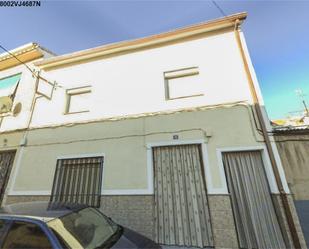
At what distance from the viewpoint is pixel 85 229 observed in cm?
270

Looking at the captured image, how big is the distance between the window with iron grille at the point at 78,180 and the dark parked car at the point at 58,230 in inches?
96.8

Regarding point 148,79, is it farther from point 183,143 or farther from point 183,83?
point 183,143

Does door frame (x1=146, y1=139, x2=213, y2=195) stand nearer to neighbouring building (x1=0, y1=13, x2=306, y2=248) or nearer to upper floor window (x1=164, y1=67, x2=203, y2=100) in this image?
neighbouring building (x1=0, y1=13, x2=306, y2=248)

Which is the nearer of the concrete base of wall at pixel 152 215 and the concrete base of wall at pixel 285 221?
the concrete base of wall at pixel 285 221

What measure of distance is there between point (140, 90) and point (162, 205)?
3.64 m

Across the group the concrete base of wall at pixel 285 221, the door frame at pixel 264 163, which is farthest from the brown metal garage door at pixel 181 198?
the concrete base of wall at pixel 285 221

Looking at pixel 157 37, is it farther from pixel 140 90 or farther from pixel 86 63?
pixel 86 63

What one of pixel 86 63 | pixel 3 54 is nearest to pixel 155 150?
pixel 86 63

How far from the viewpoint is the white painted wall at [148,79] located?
548cm

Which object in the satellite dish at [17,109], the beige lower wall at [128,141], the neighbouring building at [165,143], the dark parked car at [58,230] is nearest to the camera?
the dark parked car at [58,230]

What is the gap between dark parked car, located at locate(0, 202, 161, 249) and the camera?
236cm

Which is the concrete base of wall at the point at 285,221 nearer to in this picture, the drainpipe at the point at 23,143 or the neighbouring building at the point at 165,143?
the neighbouring building at the point at 165,143

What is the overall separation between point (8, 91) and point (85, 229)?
26.7 feet

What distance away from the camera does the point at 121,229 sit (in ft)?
10.1
